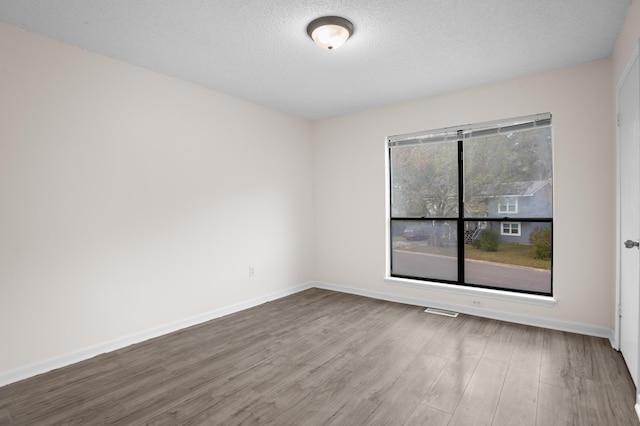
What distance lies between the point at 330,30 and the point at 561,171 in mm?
2652

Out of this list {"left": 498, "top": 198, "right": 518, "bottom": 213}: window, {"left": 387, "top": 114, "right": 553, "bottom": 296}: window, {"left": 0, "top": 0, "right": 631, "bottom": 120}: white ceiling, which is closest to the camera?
{"left": 0, "top": 0, "right": 631, "bottom": 120}: white ceiling

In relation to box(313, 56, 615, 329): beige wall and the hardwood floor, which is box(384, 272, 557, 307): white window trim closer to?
box(313, 56, 615, 329): beige wall

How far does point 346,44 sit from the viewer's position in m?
2.77

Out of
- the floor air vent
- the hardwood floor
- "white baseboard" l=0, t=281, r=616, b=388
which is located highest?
"white baseboard" l=0, t=281, r=616, b=388

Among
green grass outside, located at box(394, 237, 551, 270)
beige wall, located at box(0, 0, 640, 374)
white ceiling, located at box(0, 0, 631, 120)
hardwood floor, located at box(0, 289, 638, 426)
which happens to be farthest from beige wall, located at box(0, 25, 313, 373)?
green grass outside, located at box(394, 237, 551, 270)

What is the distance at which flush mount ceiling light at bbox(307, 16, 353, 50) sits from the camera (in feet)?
7.80

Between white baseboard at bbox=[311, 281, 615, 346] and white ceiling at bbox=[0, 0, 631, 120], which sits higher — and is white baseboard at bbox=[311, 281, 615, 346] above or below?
below

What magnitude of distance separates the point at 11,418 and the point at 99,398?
1.48 feet

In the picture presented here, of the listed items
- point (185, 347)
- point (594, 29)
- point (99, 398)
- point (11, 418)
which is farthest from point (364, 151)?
point (11, 418)

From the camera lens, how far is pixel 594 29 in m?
2.53

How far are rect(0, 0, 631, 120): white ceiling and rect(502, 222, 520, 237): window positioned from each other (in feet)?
5.20

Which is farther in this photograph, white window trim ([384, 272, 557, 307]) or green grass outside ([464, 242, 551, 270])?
green grass outside ([464, 242, 551, 270])

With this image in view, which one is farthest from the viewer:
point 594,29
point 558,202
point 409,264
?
point 409,264

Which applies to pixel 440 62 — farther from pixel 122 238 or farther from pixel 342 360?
pixel 122 238
